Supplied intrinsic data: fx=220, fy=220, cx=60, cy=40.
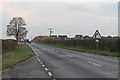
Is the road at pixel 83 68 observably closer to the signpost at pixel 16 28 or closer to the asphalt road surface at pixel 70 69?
the asphalt road surface at pixel 70 69

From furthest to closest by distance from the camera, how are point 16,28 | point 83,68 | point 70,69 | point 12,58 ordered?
point 16,28, point 12,58, point 83,68, point 70,69

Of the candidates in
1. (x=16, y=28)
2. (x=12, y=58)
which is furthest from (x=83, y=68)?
(x=16, y=28)

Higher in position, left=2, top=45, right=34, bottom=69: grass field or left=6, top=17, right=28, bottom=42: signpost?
left=6, top=17, right=28, bottom=42: signpost

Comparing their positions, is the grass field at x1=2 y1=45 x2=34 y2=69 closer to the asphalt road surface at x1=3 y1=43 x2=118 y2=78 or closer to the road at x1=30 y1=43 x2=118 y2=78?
the asphalt road surface at x1=3 y1=43 x2=118 y2=78

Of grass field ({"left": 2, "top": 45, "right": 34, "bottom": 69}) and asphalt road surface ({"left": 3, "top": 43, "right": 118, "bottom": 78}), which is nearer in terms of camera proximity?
asphalt road surface ({"left": 3, "top": 43, "right": 118, "bottom": 78})

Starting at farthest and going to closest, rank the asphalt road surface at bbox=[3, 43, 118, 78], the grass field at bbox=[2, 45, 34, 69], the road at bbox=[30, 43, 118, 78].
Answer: the grass field at bbox=[2, 45, 34, 69], the asphalt road surface at bbox=[3, 43, 118, 78], the road at bbox=[30, 43, 118, 78]

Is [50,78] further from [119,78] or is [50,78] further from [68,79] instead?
[119,78]

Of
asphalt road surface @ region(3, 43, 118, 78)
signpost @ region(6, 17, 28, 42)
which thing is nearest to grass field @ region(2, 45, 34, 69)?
asphalt road surface @ region(3, 43, 118, 78)

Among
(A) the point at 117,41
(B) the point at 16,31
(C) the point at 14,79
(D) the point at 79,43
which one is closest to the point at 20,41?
(A) the point at 117,41

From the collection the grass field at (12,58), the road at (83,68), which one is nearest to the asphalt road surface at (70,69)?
the road at (83,68)

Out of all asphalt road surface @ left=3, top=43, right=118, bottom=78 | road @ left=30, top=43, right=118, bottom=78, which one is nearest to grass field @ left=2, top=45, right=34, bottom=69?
asphalt road surface @ left=3, top=43, right=118, bottom=78

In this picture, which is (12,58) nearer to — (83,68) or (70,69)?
(70,69)

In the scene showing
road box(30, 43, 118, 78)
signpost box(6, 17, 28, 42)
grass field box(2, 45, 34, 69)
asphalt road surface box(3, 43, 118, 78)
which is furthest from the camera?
signpost box(6, 17, 28, 42)

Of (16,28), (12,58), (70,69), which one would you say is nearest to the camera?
(70,69)
